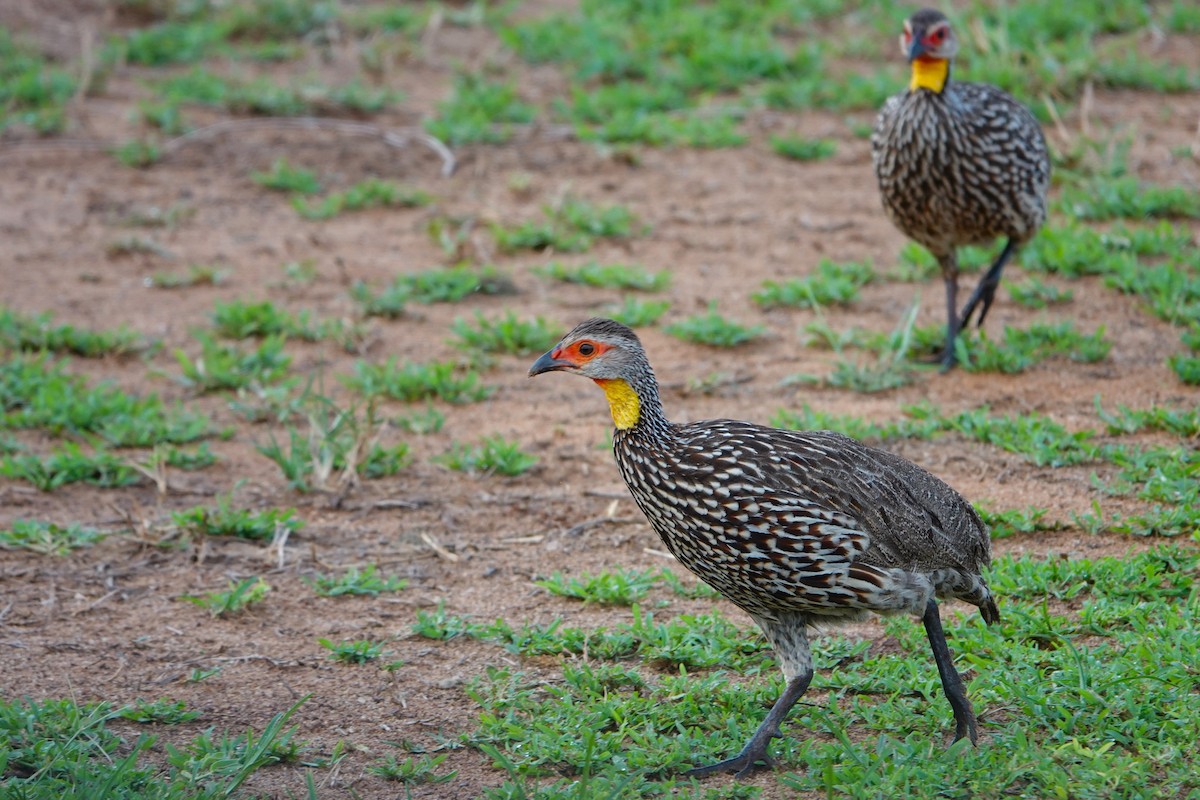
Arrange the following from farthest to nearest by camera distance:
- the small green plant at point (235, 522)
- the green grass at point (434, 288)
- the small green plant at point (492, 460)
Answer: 1. the green grass at point (434, 288)
2. the small green plant at point (492, 460)
3. the small green plant at point (235, 522)

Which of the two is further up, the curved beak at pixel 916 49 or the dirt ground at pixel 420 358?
the curved beak at pixel 916 49

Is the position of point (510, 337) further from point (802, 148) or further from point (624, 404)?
point (802, 148)

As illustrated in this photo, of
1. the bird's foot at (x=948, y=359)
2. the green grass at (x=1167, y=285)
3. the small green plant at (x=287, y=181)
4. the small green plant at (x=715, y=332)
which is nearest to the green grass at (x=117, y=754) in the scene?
the small green plant at (x=715, y=332)

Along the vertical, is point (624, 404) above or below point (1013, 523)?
above

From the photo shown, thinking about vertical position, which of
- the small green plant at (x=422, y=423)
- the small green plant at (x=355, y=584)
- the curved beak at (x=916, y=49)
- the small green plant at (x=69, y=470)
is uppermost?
the curved beak at (x=916, y=49)

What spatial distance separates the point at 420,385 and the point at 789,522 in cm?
334

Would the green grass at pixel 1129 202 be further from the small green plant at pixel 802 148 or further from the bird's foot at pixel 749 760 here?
the bird's foot at pixel 749 760

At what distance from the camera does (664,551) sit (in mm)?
5766

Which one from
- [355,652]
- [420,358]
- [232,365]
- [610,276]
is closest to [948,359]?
[610,276]

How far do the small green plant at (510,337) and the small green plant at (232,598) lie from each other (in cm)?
242

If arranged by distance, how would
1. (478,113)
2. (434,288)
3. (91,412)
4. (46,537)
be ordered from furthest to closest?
(478,113), (434,288), (91,412), (46,537)

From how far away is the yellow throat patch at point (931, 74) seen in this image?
6.97 metres

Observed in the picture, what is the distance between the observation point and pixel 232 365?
726 centimetres

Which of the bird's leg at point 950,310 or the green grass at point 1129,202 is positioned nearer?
the bird's leg at point 950,310
